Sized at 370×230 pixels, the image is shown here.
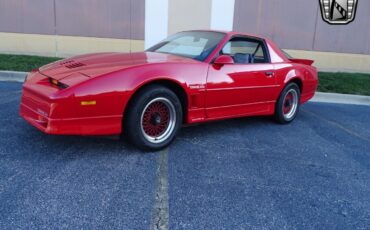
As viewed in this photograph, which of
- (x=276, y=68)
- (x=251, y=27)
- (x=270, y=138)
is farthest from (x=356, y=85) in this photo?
(x=270, y=138)

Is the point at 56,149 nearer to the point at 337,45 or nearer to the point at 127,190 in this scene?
the point at 127,190

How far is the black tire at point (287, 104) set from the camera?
4.99m

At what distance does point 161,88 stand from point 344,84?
6237 mm

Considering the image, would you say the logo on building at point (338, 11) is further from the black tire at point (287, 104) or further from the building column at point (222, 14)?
the black tire at point (287, 104)

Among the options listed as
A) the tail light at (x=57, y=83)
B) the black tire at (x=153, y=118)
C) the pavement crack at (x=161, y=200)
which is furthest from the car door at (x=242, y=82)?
the tail light at (x=57, y=83)

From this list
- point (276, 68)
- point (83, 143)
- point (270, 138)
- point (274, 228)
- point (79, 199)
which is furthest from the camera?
point (276, 68)

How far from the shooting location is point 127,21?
399 inches

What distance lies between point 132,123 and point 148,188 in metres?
0.76

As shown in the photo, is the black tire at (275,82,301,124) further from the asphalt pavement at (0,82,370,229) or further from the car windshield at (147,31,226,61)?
the car windshield at (147,31,226,61)

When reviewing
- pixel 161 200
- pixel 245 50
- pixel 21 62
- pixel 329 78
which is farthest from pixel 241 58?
pixel 21 62

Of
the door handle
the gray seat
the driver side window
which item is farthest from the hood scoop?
the door handle

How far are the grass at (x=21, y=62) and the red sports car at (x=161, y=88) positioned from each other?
4.34 m

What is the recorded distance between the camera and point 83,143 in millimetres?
3658

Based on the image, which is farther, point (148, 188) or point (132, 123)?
point (132, 123)
